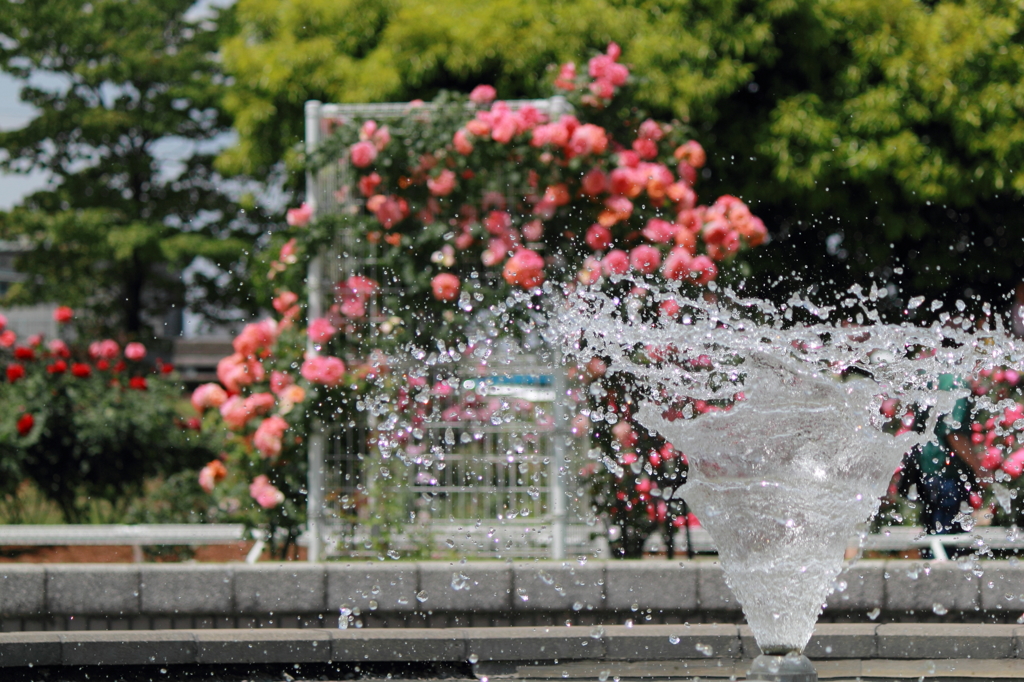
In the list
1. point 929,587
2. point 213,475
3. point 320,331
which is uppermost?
point 320,331

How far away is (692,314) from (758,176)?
466cm

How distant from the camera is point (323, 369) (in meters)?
6.29

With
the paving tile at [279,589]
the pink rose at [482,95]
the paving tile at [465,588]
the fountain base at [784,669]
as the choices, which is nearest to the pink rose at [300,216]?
the pink rose at [482,95]

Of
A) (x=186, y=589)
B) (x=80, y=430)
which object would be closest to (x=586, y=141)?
(x=186, y=589)

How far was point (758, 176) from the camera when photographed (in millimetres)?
10695

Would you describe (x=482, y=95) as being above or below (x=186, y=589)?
above

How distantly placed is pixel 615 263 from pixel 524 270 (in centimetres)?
52

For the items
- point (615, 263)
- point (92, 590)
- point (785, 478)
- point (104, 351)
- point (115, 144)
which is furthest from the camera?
point (115, 144)

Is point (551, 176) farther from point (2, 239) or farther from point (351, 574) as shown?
point (2, 239)

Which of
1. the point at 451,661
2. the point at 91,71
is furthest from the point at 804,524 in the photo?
the point at 91,71

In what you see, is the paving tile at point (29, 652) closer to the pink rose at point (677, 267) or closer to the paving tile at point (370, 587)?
the paving tile at point (370, 587)

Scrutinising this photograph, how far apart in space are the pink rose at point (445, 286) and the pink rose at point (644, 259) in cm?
96

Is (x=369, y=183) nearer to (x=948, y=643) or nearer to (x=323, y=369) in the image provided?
(x=323, y=369)

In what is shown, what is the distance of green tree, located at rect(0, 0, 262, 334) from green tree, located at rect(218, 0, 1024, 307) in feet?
40.3
